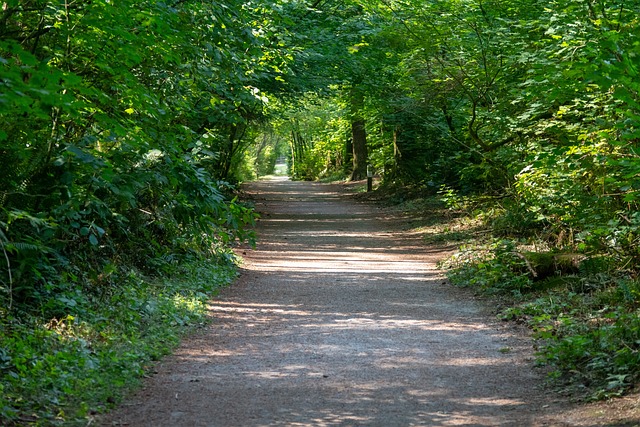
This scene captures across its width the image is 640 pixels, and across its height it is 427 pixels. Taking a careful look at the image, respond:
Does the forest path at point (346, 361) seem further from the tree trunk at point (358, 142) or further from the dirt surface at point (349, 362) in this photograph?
the tree trunk at point (358, 142)

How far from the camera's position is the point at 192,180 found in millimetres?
10117

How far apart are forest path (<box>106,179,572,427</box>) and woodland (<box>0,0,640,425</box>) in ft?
1.39

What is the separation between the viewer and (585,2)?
1028 centimetres

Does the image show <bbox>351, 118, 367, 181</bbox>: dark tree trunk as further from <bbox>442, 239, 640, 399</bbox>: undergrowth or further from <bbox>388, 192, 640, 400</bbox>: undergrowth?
<bbox>442, 239, 640, 399</bbox>: undergrowth

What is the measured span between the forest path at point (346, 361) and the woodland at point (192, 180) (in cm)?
42

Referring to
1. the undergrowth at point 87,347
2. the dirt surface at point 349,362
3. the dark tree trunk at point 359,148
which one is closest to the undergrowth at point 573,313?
the dirt surface at point 349,362

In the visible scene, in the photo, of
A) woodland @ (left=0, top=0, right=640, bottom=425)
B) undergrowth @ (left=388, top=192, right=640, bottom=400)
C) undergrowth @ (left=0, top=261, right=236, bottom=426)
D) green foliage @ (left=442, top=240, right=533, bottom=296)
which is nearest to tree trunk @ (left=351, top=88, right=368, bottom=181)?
woodland @ (left=0, top=0, right=640, bottom=425)

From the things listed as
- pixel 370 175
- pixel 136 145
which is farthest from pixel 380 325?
pixel 370 175

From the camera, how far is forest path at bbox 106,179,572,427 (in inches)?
235

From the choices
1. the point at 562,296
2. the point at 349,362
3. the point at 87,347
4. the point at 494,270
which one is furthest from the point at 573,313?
the point at 87,347

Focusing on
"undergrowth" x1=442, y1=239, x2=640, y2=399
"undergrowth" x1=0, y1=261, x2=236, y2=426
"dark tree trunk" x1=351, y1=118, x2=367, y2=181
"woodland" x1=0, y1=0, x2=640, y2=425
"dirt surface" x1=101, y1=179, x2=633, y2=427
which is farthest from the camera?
"dark tree trunk" x1=351, y1=118, x2=367, y2=181

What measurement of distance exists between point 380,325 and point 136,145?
3724 mm

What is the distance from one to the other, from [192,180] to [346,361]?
3.72 meters

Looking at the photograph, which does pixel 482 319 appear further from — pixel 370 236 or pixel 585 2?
pixel 370 236
